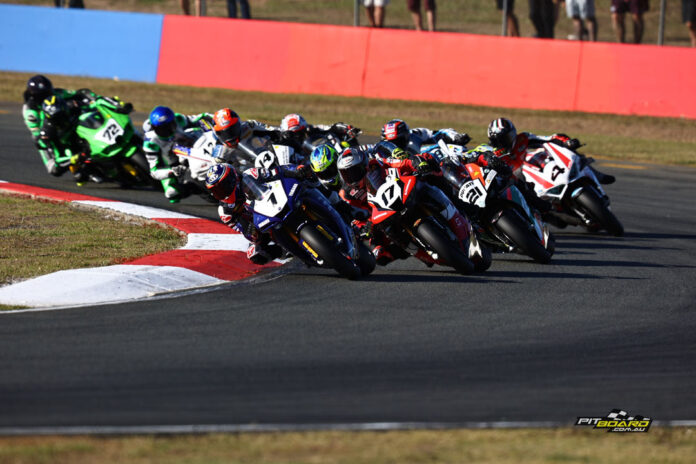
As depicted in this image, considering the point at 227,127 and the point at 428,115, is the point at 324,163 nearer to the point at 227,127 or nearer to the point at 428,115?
the point at 227,127

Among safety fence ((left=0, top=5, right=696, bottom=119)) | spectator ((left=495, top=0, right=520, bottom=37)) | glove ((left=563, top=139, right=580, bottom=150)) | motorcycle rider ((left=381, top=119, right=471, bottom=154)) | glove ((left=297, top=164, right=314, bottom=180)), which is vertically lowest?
safety fence ((left=0, top=5, right=696, bottom=119))

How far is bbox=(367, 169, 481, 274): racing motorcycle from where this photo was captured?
9.69 m

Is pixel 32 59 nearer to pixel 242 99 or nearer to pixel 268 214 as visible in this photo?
pixel 242 99

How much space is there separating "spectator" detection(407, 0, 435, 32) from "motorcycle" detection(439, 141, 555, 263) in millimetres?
13359

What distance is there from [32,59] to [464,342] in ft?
70.1

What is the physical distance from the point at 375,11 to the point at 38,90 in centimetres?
1047

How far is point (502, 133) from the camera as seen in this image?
11648 millimetres

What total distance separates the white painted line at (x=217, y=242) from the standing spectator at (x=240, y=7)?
14.5 meters

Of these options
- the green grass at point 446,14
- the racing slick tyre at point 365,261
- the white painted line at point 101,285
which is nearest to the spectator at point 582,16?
the green grass at point 446,14

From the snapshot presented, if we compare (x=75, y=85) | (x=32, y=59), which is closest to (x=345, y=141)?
(x=75, y=85)

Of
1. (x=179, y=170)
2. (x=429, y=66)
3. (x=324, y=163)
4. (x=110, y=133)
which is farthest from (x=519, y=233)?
(x=429, y=66)

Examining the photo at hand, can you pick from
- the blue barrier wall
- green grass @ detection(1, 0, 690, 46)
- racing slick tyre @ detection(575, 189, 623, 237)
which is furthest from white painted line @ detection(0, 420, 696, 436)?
the blue barrier wall

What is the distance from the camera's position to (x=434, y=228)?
9695mm

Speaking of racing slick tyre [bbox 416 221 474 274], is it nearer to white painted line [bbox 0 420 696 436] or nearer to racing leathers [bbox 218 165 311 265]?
racing leathers [bbox 218 165 311 265]
